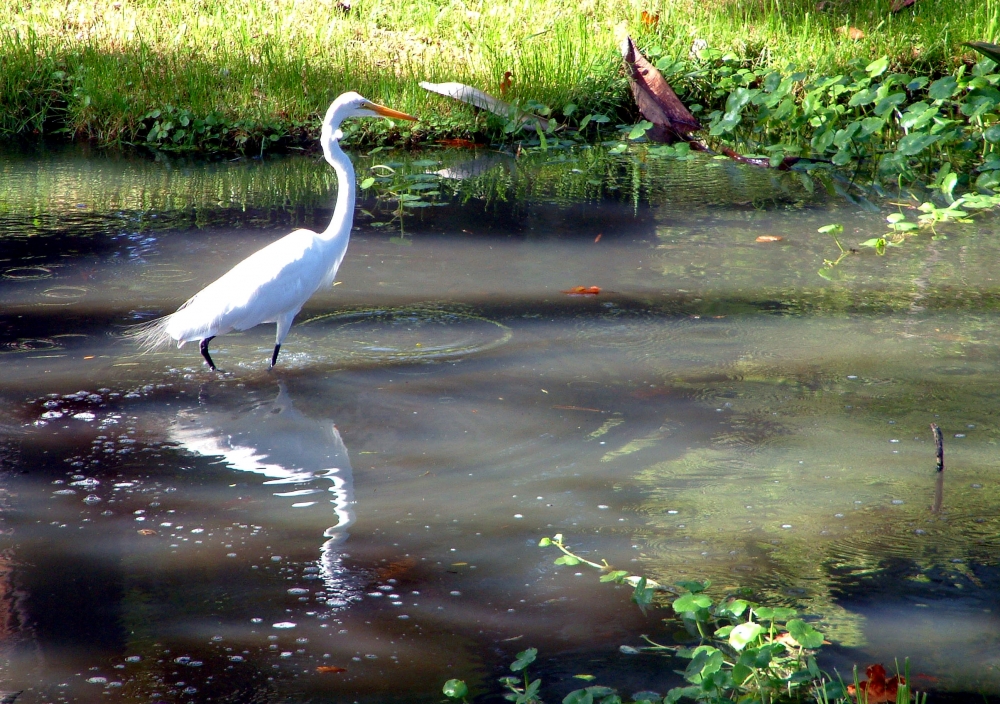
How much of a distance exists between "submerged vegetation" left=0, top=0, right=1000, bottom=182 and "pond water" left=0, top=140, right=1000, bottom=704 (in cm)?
169

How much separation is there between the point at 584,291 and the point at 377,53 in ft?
14.1

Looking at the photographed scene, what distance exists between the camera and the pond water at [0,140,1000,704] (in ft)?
6.67

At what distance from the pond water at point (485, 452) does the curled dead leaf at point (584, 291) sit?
0.03 metres

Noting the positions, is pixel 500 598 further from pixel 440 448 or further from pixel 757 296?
pixel 757 296

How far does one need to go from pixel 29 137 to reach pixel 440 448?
5.46 meters

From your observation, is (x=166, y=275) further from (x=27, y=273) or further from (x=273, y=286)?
(x=273, y=286)

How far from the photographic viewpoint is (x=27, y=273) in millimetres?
4379

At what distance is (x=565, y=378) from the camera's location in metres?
3.37

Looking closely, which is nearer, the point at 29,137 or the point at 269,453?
the point at 269,453

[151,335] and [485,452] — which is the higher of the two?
[151,335]

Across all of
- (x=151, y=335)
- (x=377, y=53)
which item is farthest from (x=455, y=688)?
(x=377, y=53)

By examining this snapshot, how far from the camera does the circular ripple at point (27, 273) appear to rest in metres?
4.33

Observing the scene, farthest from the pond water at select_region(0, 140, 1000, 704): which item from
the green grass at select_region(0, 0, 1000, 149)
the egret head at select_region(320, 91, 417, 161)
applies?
the green grass at select_region(0, 0, 1000, 149)

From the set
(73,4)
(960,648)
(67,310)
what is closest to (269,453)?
(67,310)
